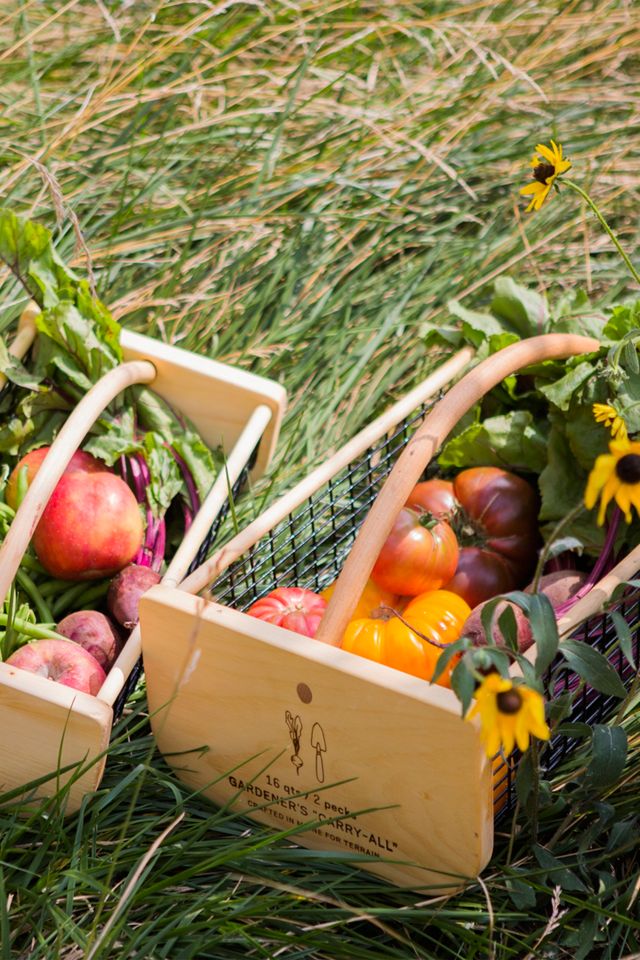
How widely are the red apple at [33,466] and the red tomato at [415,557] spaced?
1.90 ft

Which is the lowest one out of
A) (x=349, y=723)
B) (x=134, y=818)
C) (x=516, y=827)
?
(x=134, y=818)

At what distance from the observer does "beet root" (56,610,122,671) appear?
187 centimetres

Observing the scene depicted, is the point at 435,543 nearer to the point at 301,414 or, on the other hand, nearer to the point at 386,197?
the point at 301,414

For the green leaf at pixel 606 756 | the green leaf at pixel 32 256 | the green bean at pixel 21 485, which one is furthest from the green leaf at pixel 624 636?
the green leaf at pixel 32 256

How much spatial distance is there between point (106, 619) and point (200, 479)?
1.21 ft

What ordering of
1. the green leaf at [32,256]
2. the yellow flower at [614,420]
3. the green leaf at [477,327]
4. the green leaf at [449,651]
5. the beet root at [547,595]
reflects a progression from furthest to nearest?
the green leaf at [477,327], the green leaf at [32,256], the beet root at [547,595], the yellow flower at [614,420], the green leaf at [449,651]

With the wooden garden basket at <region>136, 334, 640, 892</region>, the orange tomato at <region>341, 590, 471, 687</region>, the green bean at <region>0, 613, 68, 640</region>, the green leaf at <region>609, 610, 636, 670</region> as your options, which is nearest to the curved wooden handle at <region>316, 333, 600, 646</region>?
the wooden garden basket at <region>136, 334, 640, 892</region>

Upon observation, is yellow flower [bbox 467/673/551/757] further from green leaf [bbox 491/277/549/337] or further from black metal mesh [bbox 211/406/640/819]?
green leaf [bbox 491/277/549/337]

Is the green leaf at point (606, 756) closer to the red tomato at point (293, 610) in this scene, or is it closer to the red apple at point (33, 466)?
the red tomato at point (293, 610)

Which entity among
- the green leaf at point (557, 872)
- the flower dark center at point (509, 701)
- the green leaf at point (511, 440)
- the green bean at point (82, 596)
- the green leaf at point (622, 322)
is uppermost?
the green leaf at point (622, 322)

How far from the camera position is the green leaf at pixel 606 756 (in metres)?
1.48

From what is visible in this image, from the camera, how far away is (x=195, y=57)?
3193mm

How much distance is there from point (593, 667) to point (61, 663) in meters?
0.84

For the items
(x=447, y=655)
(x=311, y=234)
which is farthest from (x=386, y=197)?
(x=447, y=655)
